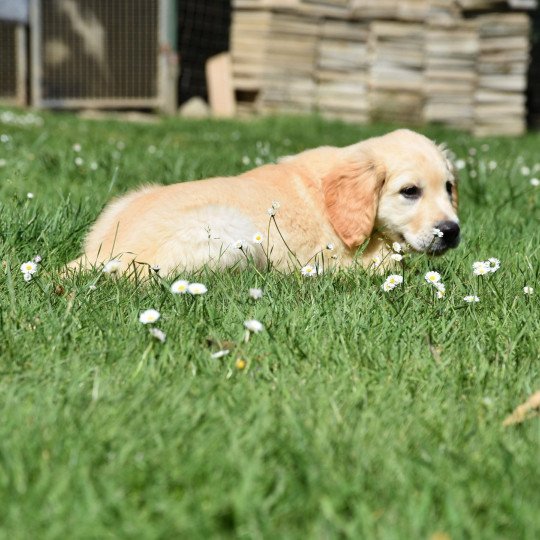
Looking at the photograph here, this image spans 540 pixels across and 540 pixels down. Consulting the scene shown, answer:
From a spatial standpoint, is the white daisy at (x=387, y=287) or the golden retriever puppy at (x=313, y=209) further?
the golden retriever puppy at (x=313, y=209)

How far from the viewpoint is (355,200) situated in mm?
4211

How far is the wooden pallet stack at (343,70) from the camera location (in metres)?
13.3

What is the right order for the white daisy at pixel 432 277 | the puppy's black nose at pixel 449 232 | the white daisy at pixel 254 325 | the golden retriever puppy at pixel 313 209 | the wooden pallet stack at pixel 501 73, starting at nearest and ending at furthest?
the white daisy at pixel 254 325 < the white daisy at pixel 432 277 < the golden retriever puppy at pixel 313 209 < the puppy's black nose at pixel 449 232 < the wooden pallet stack at pixel 501 73

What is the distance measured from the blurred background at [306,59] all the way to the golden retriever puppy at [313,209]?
909cm

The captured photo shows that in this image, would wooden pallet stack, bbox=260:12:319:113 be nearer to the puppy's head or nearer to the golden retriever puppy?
the golden retriever puppy

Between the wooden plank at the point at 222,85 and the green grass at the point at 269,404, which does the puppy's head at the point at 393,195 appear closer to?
the green grass at the point at 269,404

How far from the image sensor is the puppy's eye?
4.29 meters

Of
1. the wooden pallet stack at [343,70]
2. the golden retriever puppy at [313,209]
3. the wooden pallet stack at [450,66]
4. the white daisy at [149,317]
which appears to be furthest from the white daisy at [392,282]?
the wooden pallet stack at [450,66]

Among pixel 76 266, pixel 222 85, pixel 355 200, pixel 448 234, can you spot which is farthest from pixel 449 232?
pixel 222 85

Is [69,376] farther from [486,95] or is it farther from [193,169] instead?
[486,95]

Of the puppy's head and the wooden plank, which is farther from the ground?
the puppy's head

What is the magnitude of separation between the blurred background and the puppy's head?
29.9 ft

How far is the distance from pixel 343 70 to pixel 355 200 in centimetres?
971

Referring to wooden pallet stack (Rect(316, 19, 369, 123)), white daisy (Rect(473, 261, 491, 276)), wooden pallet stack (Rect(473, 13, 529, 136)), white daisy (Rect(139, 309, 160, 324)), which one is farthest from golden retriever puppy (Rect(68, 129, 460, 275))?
wooden pallet stack (Rect(473, 13, 529, 136))
